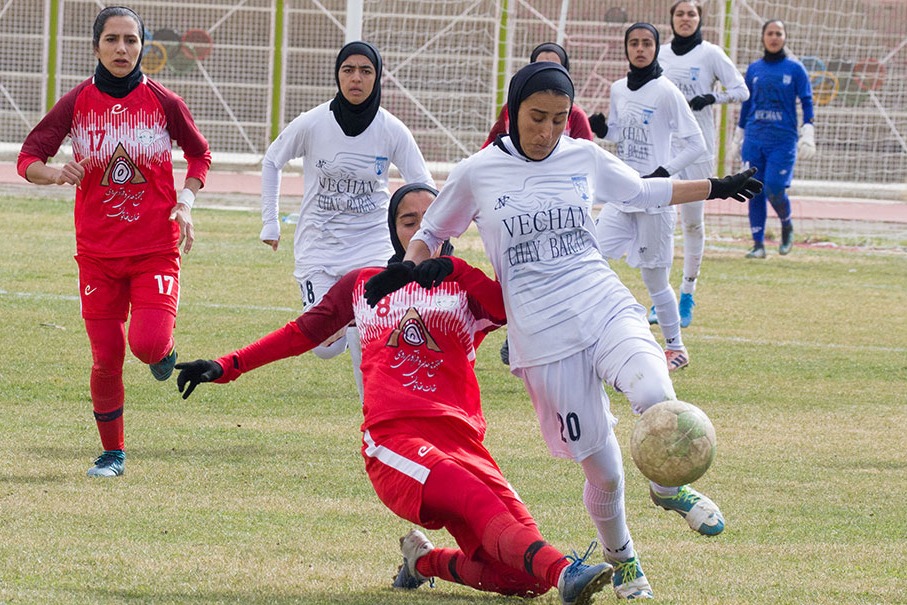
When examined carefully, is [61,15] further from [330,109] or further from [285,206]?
[330,109]

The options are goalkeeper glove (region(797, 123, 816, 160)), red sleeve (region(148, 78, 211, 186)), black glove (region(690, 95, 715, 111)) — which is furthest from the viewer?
goalkeeper glove (region(797, 123, 816, 160))

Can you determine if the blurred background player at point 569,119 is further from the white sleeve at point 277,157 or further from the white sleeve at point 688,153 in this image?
the white sleeve at point 277,157

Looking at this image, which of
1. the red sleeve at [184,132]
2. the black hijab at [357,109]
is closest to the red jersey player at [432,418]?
the red sleeve at [184,132]

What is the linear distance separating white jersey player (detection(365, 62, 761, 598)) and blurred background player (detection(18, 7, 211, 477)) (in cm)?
212

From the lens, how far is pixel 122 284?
7242 mm

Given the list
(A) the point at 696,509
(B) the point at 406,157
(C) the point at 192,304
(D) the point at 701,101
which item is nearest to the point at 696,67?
(D) the point at 701,101

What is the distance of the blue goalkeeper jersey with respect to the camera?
54.5 feet

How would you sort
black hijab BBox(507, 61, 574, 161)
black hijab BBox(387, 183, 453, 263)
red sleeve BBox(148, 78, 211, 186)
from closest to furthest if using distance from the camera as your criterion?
black hijab BBox(507, 61, 574, 161) < black hijab BBox(387, 183, 453, 263) < red sleeve BBox(148, 78, 211, 186)

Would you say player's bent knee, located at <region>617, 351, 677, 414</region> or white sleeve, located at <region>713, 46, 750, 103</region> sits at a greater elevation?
white sleeve, located at <region>713, 46, 750, 103</region>

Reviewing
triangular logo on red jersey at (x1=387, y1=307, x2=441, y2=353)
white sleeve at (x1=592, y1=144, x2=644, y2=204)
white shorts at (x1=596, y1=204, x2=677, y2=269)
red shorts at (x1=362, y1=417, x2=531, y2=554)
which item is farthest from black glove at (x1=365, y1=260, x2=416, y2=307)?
white shorts at (x1=596, y1=204, x2=677, y2=269)

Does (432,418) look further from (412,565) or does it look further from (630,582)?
(630,582)

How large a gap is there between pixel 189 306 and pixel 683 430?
8.35m

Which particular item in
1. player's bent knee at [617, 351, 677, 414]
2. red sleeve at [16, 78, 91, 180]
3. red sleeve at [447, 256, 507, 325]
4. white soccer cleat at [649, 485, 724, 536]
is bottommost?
white soccer cleat at [649, 485, 724, 536]

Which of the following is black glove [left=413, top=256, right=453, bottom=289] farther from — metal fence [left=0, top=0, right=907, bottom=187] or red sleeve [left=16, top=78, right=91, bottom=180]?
metal fence [left=0, top=0, right=907, bottom=187]
